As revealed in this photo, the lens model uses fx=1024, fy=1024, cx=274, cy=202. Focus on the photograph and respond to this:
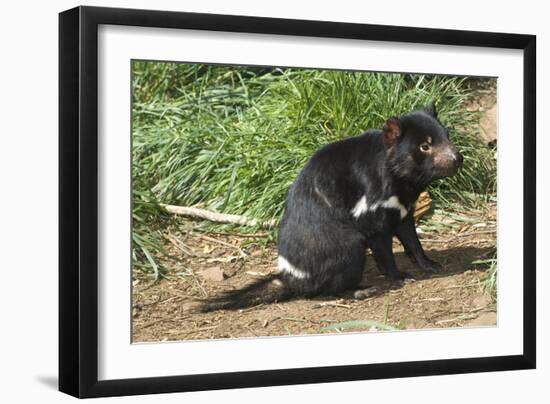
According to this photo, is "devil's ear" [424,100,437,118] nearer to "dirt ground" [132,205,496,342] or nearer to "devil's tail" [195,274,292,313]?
"dirt ground" [132,205,496,342]

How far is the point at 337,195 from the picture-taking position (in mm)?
5301

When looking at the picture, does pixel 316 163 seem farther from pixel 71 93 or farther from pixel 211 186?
pixel 71 93

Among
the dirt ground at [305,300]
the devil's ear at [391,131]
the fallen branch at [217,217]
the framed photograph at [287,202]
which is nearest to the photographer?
the framed photograph at [287,202]

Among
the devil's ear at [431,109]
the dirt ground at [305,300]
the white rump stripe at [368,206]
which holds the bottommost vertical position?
the dirt ground at [305,300]

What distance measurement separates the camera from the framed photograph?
455 cm

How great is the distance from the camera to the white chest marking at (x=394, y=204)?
5.35 metres

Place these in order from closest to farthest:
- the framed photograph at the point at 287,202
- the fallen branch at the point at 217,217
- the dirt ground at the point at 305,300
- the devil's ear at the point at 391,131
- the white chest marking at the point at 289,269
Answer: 1. the framed photograph at the point at 287,202
2. the dirt ground at the point at 305,300
3. the fallen branch at the point at 217,217
4. the white chest marking at the point at 289,269
5. the devil's ear at the point at 391,131

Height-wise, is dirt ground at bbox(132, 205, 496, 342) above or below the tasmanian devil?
below

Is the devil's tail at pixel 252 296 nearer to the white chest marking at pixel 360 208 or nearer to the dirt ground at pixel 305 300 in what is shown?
the dirt ground at pixel 305 300

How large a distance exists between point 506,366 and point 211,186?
6.15 ft

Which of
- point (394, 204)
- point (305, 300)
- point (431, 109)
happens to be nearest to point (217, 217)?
point (305, 300)

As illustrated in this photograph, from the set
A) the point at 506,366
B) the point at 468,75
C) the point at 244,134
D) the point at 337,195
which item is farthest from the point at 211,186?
the point at 506,366

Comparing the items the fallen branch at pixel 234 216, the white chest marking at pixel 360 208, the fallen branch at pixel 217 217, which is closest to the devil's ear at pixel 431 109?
the fallen branch at pixel 234 216

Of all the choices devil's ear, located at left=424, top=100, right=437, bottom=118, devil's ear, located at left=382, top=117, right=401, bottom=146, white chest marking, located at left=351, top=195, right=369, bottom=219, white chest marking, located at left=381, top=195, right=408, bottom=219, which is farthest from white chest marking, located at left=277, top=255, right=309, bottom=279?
devil's ear, located at left=424, top=100, right=437, bottom=118
